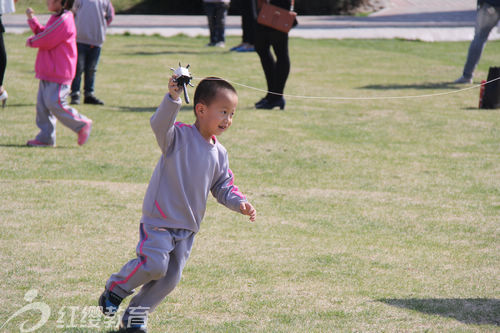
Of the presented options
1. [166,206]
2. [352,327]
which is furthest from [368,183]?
[166,206]

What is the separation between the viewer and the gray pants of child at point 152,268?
10.5ft

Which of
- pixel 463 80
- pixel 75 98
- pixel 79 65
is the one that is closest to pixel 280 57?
pixel 79 65

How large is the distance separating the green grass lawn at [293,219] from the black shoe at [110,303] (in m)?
0.10

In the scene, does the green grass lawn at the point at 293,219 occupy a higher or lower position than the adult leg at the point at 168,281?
lower

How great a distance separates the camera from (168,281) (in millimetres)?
3299

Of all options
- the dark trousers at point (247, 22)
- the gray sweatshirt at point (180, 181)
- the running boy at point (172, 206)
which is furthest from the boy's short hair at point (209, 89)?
the dark trousers at point (247, 22)

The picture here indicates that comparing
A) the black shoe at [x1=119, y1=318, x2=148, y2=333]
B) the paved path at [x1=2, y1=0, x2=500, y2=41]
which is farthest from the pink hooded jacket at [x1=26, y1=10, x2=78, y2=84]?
the paved path at [x1=2, y1=0, x2=500, y2=41]

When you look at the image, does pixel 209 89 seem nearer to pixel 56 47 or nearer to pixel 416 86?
pixel 56 47

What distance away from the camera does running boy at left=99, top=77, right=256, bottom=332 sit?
3.22 metres

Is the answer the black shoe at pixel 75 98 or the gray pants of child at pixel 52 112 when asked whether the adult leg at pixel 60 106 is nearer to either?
the gray pants of child at pixel 52 112

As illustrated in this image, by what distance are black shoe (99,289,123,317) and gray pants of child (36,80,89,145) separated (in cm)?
397

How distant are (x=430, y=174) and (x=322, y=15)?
1988 centimetres

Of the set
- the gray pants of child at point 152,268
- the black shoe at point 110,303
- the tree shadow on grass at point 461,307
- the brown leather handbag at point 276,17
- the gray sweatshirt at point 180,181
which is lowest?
the tree shadow on grass at point 461,307

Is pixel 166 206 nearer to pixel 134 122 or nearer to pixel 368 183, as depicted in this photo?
pixel 368 183
